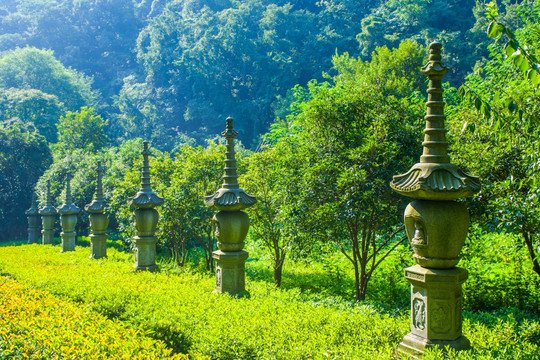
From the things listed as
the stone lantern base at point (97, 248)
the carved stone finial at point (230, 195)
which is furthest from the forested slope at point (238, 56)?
the carved stone finial at point (230, 195)

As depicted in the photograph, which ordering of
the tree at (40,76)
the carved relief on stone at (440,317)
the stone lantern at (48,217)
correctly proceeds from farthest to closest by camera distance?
1. the tree at (40,76)
2. the stone lantern at (48,217)
3. the carved relief on stone at (440,317)

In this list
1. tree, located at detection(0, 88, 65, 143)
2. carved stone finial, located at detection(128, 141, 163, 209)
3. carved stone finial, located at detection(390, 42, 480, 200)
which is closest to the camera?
carved stone finial, located at detection(390, 42, 480, 200)

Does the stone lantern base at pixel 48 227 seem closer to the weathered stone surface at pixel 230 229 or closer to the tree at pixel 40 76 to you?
the weathered stone surface at pixel 230 229

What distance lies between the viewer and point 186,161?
13258 millimetres

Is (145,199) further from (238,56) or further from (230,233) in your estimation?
(238,56)

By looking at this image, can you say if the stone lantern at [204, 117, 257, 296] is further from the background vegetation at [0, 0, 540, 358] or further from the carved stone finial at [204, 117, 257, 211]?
the background vegetation at [0, 0, 540, 358]

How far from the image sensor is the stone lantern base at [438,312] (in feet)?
13.5

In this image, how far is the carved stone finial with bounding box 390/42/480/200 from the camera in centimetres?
405

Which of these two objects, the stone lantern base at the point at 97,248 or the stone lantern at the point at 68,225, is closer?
the stone lantern base at the point at 97,248

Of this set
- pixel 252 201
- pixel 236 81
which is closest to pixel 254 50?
pixel 236 81

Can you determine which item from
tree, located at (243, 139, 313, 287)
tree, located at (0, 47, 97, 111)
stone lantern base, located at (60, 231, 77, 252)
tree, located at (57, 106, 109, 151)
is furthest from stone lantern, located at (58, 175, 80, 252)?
tree, located at (0, 47, 97, 111)

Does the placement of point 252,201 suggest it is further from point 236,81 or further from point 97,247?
point 236,81

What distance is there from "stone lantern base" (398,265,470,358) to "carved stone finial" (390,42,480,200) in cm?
73

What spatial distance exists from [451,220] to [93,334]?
392cm
